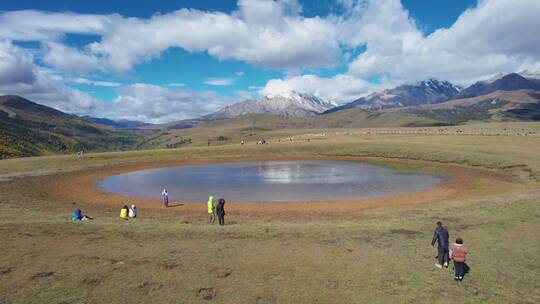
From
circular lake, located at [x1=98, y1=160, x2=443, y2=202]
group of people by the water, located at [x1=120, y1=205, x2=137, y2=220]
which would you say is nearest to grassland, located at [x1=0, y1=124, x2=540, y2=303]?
group of people by the water, located at [x1=120, y1=205, x2=137, y2=220]

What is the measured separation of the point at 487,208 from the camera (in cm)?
3200

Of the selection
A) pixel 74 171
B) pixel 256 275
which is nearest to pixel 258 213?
pixel 256 275

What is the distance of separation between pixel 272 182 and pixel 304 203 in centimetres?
1437

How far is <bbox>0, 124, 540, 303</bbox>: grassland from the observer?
16156 millimetres

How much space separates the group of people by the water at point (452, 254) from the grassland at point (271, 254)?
539mm

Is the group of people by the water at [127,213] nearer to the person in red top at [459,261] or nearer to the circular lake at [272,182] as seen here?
the circular lake at [272,182]

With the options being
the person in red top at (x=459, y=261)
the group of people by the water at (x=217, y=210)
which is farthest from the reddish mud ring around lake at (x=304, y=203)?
the person in red top at (x=459, y=261)

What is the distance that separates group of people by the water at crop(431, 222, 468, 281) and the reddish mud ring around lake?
13.9 m

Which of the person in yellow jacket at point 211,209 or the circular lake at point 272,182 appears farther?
the circular lake at point 272,182

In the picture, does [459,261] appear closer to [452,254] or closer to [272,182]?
[452,254]

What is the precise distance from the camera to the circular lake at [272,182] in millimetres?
43219

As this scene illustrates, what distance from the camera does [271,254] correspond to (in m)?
20.9

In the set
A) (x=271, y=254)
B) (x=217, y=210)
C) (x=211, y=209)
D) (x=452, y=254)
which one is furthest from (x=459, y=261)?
(x=211, y=209)

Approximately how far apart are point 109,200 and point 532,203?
140ft
